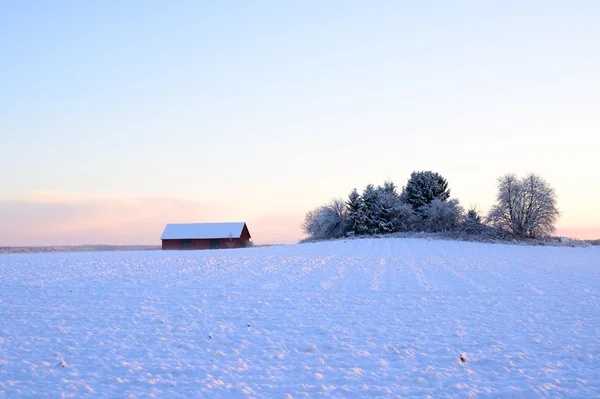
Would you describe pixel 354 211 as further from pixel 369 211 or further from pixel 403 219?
pixel 403 219

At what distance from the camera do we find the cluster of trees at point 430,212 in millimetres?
48562

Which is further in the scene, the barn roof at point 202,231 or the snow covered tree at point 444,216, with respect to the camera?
the barn roof at point 202,231

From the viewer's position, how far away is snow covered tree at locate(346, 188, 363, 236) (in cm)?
5659

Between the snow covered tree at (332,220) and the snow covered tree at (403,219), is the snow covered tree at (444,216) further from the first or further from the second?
the snow covered tree at (332,220)

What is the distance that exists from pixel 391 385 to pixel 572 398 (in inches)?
109

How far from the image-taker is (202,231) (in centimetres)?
6325

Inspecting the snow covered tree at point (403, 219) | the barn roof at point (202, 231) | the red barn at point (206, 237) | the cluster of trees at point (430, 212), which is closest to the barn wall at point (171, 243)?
the red barn at point (206, 237)

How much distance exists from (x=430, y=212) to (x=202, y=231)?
30.3 m

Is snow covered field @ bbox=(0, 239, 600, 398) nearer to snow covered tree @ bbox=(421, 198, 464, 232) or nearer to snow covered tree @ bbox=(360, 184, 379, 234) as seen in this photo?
snow covered tree @ bbox=(421, 198, 464, 232)

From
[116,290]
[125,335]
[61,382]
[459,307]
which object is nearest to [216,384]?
[61,382]

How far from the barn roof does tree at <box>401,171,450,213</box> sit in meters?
24.4

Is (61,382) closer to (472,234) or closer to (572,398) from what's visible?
(572,398)

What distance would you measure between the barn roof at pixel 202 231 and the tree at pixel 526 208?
32.5 metres

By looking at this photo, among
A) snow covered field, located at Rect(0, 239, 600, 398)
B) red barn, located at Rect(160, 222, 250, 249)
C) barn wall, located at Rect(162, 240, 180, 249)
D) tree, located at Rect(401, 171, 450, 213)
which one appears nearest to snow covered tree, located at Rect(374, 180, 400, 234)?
tree, located at Rect(401, 171, 450, 213)
